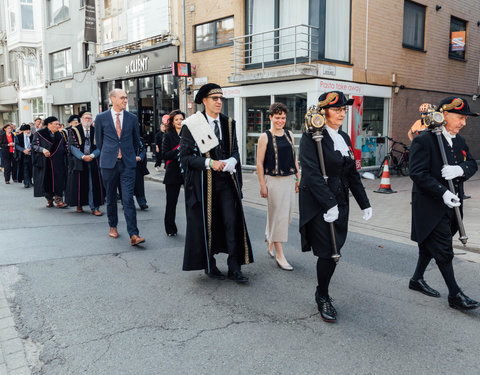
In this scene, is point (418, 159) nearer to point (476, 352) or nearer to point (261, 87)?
point (476, 352)

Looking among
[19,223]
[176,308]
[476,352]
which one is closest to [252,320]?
[176,308]

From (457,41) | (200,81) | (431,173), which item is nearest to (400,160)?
(457,41)

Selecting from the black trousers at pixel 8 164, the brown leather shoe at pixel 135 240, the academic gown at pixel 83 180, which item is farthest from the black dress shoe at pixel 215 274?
the black trousers at pixel 8 164

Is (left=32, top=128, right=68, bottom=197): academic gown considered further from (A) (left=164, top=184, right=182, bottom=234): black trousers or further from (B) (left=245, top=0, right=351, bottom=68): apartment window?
(B) (left=245, top=0, right=351, bottom=68): apartment window

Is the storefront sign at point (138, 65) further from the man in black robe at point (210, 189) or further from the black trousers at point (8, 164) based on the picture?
the man in black robe at point (210, 189)

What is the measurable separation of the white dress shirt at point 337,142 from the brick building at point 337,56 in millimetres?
9205

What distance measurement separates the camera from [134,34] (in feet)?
65.3

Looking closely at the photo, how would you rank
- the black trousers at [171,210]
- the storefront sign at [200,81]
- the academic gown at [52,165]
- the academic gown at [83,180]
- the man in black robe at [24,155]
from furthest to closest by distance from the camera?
the storefront sign at [200,81]
the man in black robe at [24,155]
the academic gown at [52,165]
the academic gown at [83,180]
the black trousers at [171,210]

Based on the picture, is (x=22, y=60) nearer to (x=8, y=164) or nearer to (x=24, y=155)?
(x=8, y=164)

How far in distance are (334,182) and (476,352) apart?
5.31 ft

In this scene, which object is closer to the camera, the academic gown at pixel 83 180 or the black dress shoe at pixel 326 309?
the black dress shoe at pixel 326 309

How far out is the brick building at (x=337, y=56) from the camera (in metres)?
13.4

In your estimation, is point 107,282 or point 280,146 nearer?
point 107,282

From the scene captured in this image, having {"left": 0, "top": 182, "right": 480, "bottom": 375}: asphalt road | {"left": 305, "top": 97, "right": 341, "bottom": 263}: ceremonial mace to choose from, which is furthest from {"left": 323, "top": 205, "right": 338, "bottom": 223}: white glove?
{"left": 0, "top": 182, "right": 480, "bottom": 375}: asphalt road
